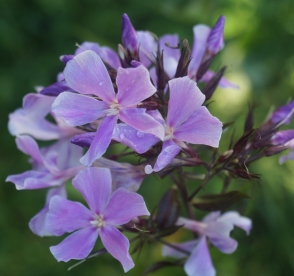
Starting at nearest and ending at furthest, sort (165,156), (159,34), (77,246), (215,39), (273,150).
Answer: (165,156), (77,246), (273,150), (215,39), (159,34)

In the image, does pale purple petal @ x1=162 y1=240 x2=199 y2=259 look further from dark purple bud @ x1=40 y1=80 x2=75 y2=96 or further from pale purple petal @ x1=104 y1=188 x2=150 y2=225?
dark purple bud @ x1=40 y1=80 x2=75 y2=96

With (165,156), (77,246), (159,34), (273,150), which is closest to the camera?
(165,156)

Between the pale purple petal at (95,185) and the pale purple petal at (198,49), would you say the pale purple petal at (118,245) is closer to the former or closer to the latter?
the pale purple petal at (95,185)

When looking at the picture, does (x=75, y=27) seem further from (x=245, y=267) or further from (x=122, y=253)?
(x=122, y=253)

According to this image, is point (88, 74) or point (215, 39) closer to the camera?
point (88, 74)

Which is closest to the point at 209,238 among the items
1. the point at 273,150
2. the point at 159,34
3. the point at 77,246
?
the point at 273,150

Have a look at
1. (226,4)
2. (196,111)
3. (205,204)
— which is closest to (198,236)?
(205,204)

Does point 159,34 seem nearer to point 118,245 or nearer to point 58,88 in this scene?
point 58,88

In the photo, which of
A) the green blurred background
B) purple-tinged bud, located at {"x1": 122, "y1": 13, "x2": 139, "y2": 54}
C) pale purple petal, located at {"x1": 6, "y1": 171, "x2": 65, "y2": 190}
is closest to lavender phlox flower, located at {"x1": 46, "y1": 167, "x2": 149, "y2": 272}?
pale purple petal, located at {"x1": 6, "y1": 171, "x2": 65, "y2": 190}
